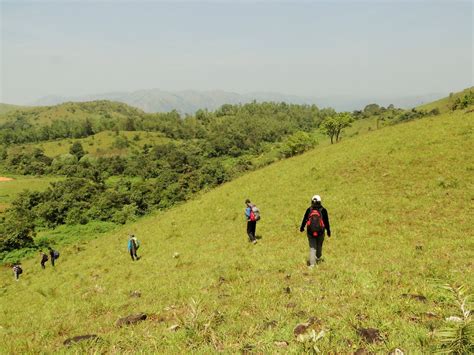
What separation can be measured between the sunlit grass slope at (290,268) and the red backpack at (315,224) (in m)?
1.42

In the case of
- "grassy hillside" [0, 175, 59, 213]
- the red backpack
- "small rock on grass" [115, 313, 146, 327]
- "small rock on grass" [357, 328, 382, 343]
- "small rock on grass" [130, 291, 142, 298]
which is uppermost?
the red backpack

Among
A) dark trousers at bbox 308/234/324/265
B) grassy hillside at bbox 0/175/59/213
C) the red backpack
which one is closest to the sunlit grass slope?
dark trousers at bbox 308/234/324/265

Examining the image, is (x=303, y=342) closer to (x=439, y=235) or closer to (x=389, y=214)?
(x=439, y=235)

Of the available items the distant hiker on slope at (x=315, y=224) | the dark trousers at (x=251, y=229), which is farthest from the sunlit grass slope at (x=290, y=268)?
the dark trousers at (x=251, y=229)

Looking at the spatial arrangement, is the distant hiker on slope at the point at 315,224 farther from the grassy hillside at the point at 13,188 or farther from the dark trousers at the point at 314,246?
the grassy hillside at the point at 13,188

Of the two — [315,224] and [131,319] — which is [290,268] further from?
[131,319]

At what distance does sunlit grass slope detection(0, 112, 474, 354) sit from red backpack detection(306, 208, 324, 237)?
1423 mm

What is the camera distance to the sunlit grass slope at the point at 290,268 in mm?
7273

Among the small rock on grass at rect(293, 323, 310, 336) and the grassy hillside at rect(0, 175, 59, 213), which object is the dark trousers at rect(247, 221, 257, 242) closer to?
the small rock on grass at rect(293, 323, 310, 336)

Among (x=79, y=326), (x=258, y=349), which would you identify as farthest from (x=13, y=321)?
(x=258, y=349)

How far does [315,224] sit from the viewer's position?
40.8 feet

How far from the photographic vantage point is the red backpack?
40.6 feet

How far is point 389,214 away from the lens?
20844 millimetres

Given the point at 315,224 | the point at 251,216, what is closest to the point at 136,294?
the point at 315,224
